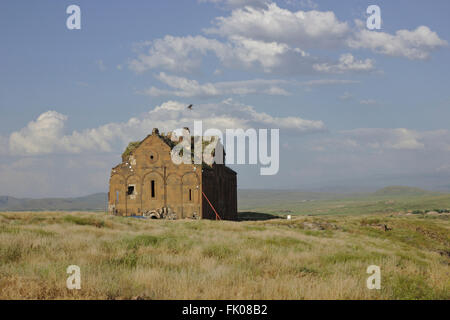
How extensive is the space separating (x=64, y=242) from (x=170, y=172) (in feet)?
95.6

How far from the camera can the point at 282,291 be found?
27.8ft

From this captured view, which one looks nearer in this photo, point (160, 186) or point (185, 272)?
point (185, 272)

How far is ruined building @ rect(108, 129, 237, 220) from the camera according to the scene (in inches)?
1667

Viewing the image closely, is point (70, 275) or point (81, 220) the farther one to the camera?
point (81, 220)

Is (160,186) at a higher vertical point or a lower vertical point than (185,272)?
higher

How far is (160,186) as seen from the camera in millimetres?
43438

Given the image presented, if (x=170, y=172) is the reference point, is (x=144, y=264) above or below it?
below

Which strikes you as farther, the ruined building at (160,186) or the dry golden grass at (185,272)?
the ruined building at (160,186)

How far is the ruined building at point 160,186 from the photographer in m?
42.3

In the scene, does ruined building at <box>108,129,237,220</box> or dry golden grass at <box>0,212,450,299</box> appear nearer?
dry golden grass at <box>0,212,450,299</box>

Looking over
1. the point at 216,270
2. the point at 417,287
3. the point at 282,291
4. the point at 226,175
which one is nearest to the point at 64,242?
the point at 216,270
